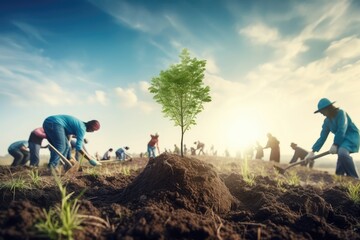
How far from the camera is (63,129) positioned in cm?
766

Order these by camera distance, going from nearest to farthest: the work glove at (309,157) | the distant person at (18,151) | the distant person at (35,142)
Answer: the work glove at (309,157) < the distant person at (35,142) < the distant person at (18,151)

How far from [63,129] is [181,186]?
565cm

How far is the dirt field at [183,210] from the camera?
6.98 ft

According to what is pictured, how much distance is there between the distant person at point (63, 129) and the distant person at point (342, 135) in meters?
7.11

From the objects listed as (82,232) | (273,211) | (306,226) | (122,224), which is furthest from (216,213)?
(82,232)

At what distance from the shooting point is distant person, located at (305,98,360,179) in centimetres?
728

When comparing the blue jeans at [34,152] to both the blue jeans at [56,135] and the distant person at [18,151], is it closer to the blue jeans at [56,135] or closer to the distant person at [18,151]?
the distant person at [18,151]

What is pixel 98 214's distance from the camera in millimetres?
2471

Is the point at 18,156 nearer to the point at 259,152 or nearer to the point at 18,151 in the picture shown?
the point at 18,151

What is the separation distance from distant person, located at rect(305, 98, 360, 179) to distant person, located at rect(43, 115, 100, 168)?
7107mm

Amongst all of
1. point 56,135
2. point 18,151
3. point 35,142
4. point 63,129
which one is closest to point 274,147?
point 63,129

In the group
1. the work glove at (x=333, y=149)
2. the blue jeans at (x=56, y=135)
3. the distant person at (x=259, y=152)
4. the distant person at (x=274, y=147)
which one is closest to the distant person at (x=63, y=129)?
the blue jeans at (x=56, y=135)

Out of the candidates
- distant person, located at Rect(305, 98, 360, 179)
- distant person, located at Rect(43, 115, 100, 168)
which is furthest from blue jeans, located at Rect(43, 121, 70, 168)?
distant person, located at Rect(305, 98, 360, 179)

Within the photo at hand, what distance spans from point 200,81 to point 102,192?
2510 millimetres
